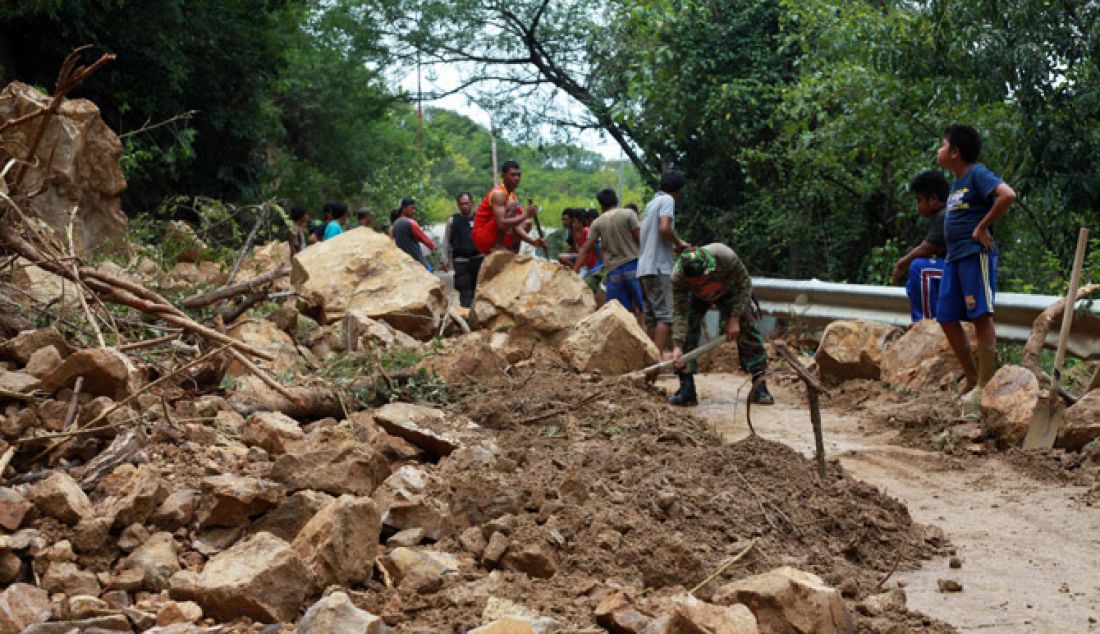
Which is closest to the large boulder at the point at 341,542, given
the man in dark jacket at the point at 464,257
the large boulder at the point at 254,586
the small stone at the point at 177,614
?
the large boulder at the point at 254,586

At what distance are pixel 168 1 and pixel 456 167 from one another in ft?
132

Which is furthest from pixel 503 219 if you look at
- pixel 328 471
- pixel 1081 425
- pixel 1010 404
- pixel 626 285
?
pixel 328 471

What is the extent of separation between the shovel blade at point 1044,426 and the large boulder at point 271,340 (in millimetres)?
4341

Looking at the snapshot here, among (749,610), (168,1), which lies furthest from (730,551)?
(168,1)

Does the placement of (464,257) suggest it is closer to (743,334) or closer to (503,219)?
(503,219)

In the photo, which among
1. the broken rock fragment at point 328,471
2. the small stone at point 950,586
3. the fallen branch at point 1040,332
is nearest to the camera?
the small stone at point 950,586

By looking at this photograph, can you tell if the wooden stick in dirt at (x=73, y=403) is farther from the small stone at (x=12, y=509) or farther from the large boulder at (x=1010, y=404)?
the large boulder at (x=1010, y=404)

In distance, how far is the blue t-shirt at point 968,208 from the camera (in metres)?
6.80

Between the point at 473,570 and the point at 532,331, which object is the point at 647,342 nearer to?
the point at 532,331

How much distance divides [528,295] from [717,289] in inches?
88.7

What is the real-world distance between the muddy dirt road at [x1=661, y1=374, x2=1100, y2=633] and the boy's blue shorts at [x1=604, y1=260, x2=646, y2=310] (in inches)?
114

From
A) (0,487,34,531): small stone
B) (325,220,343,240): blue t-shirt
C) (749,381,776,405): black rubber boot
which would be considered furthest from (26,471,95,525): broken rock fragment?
(325,220,343,240): blue t-shirt

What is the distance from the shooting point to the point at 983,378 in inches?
275

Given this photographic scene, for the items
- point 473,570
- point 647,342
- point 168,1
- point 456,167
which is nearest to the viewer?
point 473,570
